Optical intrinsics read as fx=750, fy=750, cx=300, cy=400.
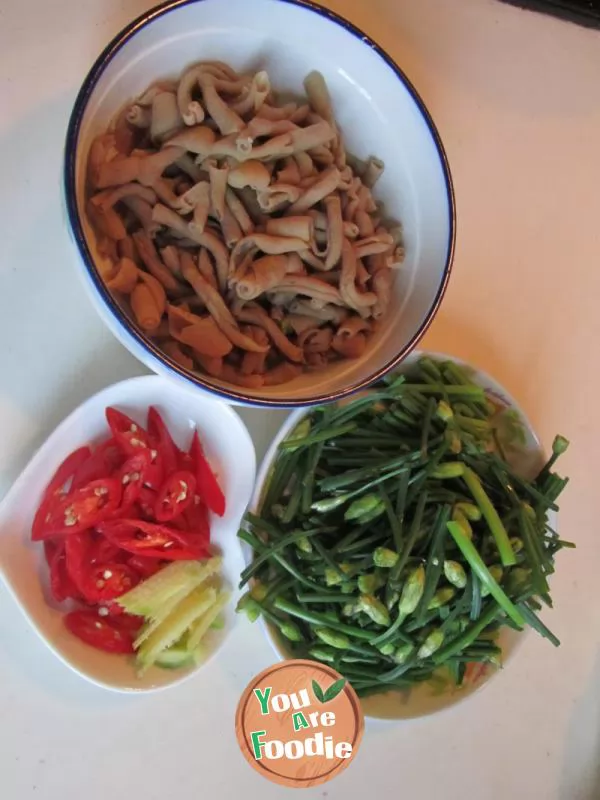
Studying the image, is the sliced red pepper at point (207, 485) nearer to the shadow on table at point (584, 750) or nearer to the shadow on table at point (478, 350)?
the shadow on table at point (478, 350)

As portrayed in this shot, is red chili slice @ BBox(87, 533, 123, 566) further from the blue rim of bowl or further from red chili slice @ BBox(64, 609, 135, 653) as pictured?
the blue rim of bowl

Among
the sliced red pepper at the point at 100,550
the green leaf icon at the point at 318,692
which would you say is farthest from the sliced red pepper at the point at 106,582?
the green leaf icon at the point at 318,692

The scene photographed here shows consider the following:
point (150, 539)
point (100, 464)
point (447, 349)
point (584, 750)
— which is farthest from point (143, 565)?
point (584, 750)

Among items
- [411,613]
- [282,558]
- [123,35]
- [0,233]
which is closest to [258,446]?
[282,558]

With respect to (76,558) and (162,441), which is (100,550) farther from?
(162,441)

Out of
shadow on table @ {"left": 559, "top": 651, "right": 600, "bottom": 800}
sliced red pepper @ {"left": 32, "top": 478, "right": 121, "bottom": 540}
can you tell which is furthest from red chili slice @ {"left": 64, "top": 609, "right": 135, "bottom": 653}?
shadow on table @ {"left": 559, "top": 651, "right": 600, "bottom": 800}

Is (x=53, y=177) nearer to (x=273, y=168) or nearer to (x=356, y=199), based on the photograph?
(x=273, y=168)
